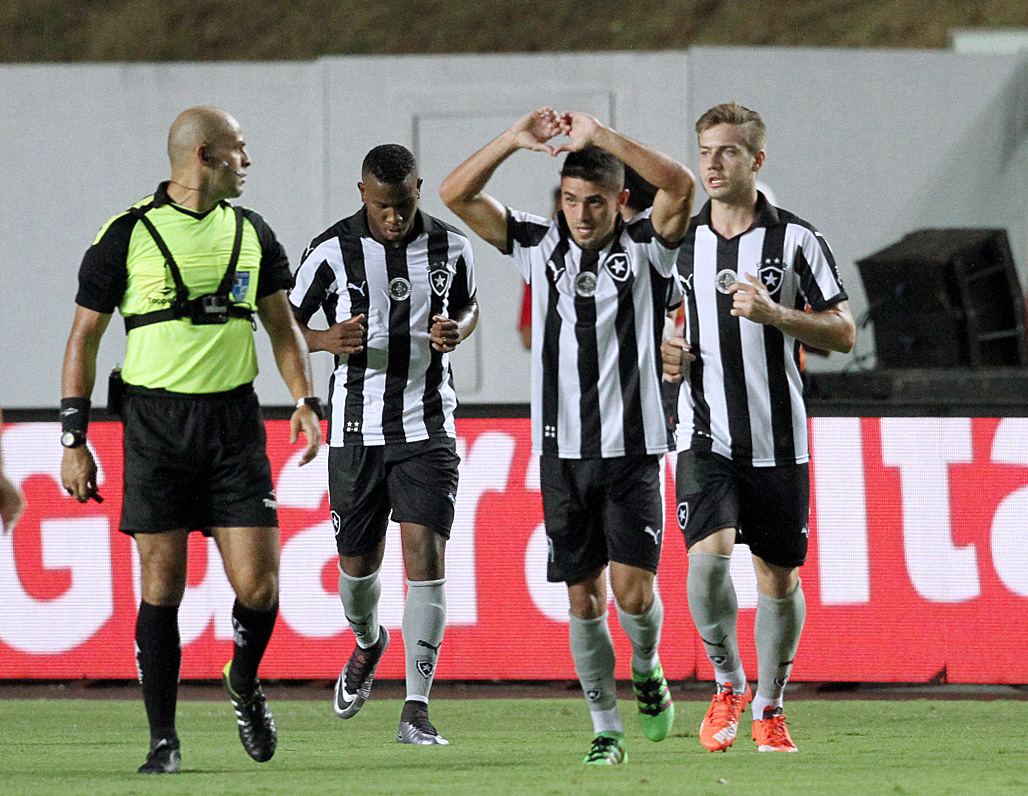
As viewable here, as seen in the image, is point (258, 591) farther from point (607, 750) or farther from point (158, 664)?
point (607, 750)

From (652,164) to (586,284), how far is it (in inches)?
19.1

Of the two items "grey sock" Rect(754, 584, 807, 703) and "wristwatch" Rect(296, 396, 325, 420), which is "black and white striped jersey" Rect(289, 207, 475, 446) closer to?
"wristwatch" Rect(296, 396, 325, 420)

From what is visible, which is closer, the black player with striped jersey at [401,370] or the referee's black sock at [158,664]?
the referee's black sock at [158,664]

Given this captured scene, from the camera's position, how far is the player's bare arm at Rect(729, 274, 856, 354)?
536cm

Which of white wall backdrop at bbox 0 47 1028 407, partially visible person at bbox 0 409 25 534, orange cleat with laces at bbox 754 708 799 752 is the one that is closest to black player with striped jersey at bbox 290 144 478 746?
orange cleat with laces at bbox 754 708 799 752

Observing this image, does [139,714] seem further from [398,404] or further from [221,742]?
[398,404]

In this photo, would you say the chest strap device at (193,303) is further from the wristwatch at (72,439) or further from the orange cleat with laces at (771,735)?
the orange cleat with laces at (771,735)

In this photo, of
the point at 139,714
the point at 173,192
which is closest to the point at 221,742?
the point at 139,714

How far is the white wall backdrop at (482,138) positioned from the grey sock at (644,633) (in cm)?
809

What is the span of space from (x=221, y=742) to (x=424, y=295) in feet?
6.13

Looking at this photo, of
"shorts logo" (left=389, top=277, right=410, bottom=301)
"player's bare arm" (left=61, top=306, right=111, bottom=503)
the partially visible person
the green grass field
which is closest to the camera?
the partially visible person

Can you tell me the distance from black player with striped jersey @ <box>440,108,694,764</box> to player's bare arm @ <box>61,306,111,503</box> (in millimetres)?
1234

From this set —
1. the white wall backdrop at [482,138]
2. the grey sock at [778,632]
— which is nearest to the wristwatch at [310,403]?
the grey sock at [778,632]

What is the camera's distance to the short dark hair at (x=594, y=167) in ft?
17.5
